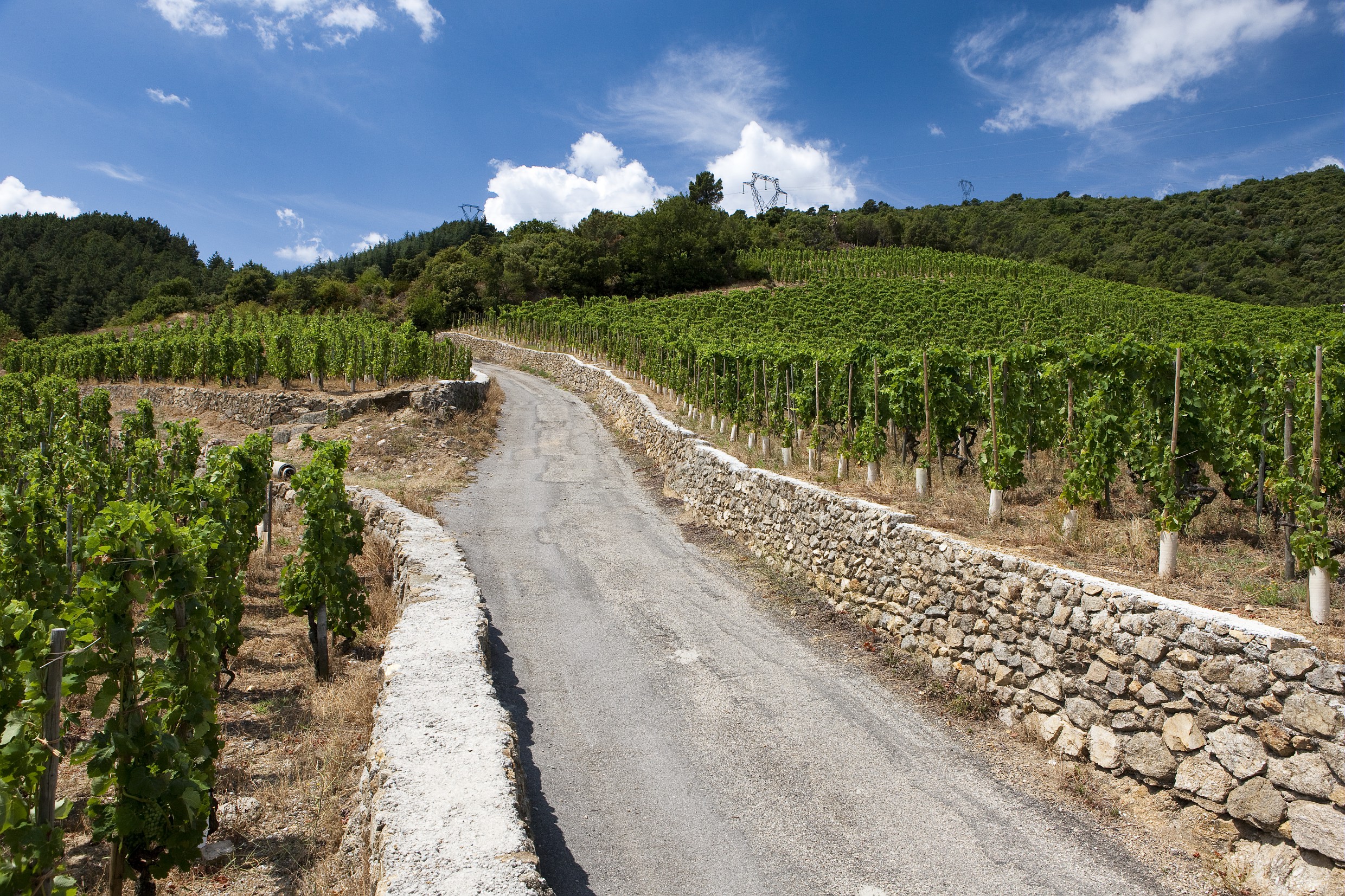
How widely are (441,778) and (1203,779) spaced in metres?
5.26

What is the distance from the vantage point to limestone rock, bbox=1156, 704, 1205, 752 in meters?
5.14

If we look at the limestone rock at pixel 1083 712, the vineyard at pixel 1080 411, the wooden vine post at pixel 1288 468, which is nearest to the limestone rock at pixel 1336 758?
the limestone rock at pixel 1083 712

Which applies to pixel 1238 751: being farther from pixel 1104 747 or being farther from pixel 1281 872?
pixel 1104 747

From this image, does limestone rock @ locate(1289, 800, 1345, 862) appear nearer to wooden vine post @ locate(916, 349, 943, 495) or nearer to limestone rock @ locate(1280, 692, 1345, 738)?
limestone rock @ locate(1280, 692, 1345, 738)

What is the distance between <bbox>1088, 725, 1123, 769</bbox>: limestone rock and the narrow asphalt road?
24.2 inches

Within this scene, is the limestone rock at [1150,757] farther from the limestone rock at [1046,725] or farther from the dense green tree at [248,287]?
the dense green tree at [248,287]

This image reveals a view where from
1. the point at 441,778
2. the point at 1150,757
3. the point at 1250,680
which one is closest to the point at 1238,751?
the point at 1250,680

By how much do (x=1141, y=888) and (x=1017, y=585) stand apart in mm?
2659

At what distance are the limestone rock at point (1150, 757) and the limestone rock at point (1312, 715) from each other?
952mm

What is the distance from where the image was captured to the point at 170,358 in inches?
1286

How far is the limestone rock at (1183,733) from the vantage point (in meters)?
5.14

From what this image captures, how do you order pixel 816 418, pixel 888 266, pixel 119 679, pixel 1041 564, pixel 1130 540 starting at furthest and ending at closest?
pixel 888 266
pixel 816 418
pixel 1130 540
pixel 1041 564
pixel 119 679

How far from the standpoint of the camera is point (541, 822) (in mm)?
5391

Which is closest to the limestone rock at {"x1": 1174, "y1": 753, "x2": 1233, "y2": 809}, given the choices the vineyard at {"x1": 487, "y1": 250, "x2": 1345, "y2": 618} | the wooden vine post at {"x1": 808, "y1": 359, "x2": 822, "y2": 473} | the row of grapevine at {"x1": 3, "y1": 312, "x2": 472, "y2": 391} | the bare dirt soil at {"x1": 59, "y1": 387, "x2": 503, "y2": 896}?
the vineyard at {"x1": 487, "y1": 250, "x2": 1345, "y2": 618}
